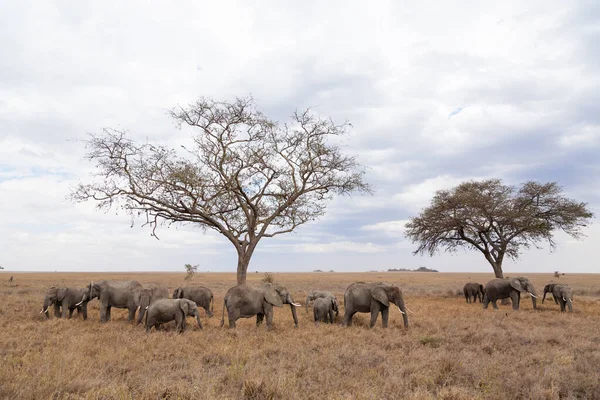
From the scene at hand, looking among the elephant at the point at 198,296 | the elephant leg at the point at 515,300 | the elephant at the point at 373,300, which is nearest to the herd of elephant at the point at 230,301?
the elephant at the point at 373,300

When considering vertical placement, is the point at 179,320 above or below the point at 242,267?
below

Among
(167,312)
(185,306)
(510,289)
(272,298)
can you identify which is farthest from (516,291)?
(167,312)

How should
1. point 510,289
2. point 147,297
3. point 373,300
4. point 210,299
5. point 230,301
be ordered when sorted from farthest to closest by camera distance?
point 510,289
point 210,299
point 147,297
point 373,300
point 230,301

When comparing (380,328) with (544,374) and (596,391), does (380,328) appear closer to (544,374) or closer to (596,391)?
(544,374)

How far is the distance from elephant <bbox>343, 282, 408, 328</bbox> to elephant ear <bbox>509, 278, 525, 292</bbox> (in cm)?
1038

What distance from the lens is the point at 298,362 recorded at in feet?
28.8

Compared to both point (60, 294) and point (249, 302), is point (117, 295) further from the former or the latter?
point (249, 302)

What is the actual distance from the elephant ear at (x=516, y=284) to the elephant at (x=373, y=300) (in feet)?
34.1

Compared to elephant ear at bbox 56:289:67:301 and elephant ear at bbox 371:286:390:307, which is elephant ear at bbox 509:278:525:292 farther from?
elephant ear at bbox 56:289:67:301

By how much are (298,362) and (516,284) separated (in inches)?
697

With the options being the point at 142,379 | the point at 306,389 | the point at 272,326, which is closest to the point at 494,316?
the point at 272,326

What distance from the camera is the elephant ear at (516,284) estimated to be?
21453mm

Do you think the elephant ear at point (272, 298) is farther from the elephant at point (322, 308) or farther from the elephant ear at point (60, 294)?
the elephant ear at point (60, 294)

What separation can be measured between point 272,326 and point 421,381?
751 cm
